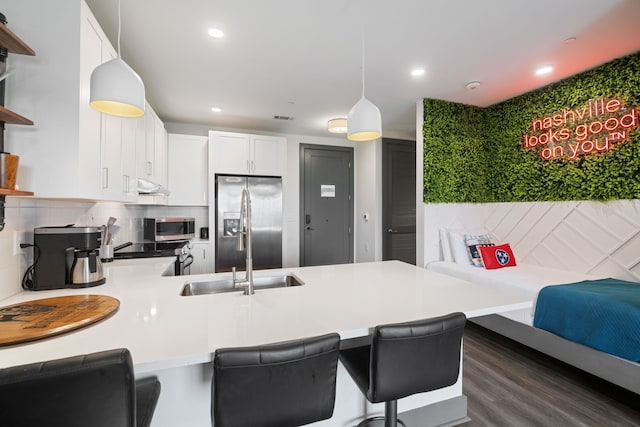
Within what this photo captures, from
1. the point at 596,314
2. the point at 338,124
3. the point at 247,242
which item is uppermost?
the point at 338,124

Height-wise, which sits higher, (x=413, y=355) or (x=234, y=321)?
(x=234, y=321)

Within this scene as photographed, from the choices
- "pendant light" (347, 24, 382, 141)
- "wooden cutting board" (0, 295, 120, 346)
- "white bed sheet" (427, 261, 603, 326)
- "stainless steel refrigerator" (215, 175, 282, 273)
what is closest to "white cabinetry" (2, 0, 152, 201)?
"wooden cutting board" (0, 295, 120, 346)

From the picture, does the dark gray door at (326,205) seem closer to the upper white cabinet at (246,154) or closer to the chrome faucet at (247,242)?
the upper white cabinet at (246,154)

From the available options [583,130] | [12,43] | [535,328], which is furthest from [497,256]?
[12,43]

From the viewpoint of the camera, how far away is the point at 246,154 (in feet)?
13.9

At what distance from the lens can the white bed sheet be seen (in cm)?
258

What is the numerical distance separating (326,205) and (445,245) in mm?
2263

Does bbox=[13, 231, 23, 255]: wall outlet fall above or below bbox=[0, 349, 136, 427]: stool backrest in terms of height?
above

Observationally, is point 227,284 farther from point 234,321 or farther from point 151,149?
point 151,149

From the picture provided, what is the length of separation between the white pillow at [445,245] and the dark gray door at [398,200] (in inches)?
51.5

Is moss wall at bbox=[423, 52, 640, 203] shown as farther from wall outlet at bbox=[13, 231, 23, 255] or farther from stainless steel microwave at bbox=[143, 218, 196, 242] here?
wall outlet at bbox=[13, 231, 23, 255]

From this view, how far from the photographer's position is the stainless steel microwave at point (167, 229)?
3.66 meters

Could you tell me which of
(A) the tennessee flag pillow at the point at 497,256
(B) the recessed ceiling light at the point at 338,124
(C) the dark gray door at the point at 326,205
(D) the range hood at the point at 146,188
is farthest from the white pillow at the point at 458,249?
(D) the range hood at the point at 146,188

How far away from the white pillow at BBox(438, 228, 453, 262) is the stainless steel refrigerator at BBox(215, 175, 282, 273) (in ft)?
7.46
